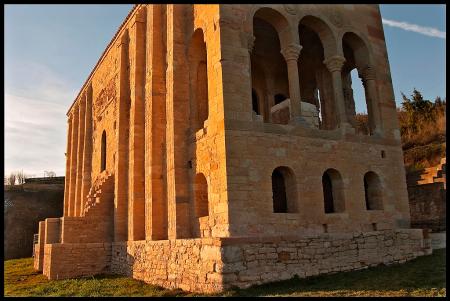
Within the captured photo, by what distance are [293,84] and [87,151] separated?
1356 cm

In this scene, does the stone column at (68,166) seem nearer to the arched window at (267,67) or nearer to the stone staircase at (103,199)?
the stone staircase at (103,199)

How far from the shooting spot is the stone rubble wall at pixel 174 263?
9250 mm

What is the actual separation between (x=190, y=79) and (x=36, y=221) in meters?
18.7

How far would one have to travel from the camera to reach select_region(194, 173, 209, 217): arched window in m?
11.7

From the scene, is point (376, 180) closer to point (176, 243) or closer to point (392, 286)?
point (392, 286)

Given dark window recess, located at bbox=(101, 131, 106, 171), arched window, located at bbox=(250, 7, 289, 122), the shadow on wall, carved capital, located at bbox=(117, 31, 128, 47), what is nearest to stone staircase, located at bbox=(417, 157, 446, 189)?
arched window, located at bbox=(250, 7, 289, 122)

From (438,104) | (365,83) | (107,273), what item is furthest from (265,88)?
(438,104)

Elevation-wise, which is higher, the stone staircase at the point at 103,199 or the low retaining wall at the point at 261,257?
the stone staircase at the point at 103,199

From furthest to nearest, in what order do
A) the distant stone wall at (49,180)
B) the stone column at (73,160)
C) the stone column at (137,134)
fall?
the distant stone wall at (49,180) → the stone column at (73,160) → the stone column at (137,134)

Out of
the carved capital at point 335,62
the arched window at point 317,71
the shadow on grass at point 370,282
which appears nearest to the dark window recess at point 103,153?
the arched window at point 317,71

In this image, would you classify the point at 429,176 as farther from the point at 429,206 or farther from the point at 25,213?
the point at 25,213

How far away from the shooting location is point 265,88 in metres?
17.5

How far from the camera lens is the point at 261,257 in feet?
30.8

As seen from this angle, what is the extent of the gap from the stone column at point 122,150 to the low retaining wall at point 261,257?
7.54 feet
